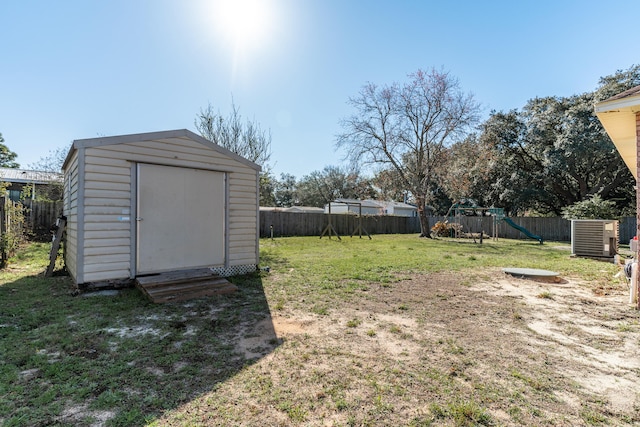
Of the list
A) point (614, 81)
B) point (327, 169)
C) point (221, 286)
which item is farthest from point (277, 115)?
point (327, 169)

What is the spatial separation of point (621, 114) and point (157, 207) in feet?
22.1

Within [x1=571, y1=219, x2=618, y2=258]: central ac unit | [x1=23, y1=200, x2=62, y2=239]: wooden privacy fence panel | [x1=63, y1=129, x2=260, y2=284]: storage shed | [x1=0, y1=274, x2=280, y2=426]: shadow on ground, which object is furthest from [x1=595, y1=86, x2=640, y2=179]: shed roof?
[x1=23, y1=200, x2=62, y2=239]: wooden privacy fence panel

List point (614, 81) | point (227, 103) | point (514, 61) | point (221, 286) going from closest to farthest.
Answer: point (221, 286), point (514, 61), point (227, 103), point (614, 81)

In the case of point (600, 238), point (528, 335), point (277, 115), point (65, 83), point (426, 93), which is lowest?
point (528, 335)

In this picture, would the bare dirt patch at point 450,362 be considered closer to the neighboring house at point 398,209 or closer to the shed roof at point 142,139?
the shed roof at point 142,139

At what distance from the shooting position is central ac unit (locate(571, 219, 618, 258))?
7980mm

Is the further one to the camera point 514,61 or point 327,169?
point 327,169

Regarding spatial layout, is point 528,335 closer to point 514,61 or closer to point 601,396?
point 601,396

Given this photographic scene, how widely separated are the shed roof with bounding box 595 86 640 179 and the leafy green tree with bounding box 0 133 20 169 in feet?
108

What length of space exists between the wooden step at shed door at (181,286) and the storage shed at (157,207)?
297 mm

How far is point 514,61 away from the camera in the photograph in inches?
412

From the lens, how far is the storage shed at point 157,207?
14.3 feet

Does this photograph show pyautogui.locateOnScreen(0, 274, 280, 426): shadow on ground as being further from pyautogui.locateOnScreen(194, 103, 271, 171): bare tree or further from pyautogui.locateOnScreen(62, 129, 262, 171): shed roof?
pyautogui.locateOnScreen(194, 103, 271, 171): bare tree

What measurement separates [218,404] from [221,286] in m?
2.86
